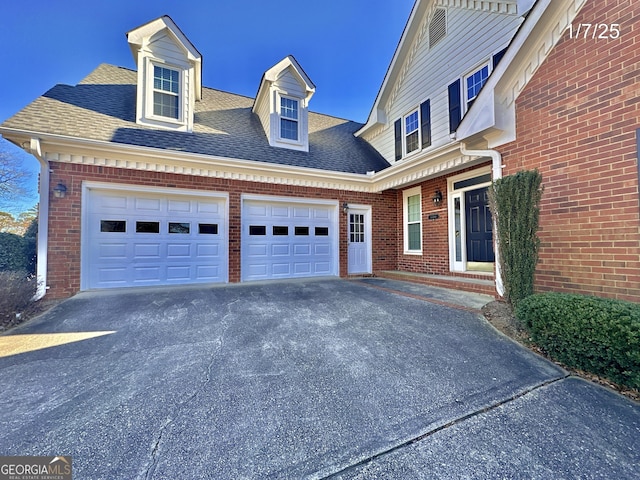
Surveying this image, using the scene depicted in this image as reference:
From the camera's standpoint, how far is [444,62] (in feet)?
25.2

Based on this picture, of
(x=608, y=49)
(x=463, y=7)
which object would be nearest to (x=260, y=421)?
(x=608, y=49)

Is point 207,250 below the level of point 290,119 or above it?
below

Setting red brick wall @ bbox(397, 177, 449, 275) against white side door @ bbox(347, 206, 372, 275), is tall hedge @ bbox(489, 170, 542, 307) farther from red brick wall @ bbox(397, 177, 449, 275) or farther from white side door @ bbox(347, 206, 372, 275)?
white side door @ bbox(347, 206, 372, 275)

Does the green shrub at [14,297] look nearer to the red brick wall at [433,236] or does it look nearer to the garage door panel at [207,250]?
the garage door panel at [207,250]

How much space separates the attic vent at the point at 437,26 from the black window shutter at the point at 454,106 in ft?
6.11

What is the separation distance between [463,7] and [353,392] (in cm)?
983

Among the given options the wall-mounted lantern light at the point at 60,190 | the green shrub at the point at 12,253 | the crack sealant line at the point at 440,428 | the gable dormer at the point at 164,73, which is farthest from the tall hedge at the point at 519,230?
the green shrub at the point at 12,253

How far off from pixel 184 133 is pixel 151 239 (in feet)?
9.81

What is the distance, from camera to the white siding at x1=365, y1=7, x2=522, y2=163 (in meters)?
6.49

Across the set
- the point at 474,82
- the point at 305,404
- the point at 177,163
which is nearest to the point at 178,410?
the point at 305,404

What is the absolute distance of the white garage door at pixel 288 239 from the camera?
7414 millimetres

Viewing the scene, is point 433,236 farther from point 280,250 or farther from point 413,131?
point 280,250

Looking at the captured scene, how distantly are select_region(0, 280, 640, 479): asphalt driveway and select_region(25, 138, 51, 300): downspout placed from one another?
5.67ft
